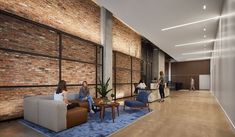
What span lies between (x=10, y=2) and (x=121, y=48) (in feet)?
21.3

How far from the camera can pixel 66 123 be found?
3.75 metres

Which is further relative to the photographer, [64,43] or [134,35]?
[134,35]

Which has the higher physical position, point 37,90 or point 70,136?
point 37,90

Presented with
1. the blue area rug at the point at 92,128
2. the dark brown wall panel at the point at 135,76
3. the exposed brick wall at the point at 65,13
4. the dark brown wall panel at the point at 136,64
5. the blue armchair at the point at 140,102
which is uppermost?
the exposed brick wall at the point at 65,13

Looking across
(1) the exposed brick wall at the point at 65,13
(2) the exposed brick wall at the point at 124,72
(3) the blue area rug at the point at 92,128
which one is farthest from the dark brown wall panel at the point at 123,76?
(3) the blue area rug at the point at 92,128

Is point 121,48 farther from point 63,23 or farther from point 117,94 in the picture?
point 63,23

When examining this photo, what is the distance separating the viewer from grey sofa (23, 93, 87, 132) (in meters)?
3.54

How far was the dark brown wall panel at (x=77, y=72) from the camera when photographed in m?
6.07

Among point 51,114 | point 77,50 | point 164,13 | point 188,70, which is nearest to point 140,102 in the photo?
point 51,114

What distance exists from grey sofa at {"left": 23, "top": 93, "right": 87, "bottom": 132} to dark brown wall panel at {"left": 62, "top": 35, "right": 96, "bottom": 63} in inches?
91.8

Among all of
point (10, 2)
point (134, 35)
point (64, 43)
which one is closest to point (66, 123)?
point (64, 43)

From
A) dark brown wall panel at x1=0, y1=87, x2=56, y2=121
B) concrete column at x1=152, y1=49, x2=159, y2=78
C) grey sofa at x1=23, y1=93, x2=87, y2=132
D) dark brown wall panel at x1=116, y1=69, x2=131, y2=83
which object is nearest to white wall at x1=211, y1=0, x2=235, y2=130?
grey sofa at x1=23, y1=93, x2=87, y2=132

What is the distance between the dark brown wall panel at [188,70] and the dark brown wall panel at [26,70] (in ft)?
62.7

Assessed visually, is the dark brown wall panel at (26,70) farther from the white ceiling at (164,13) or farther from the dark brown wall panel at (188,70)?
the dark brown wall panel at (188,70)
